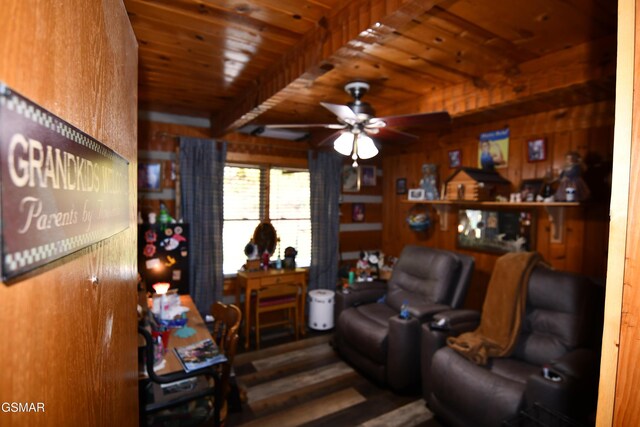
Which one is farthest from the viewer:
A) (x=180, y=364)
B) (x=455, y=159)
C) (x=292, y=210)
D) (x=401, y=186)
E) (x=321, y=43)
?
(x=401, y=186)

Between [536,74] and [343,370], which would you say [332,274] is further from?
[536,74]

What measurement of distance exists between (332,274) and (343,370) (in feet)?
4.90

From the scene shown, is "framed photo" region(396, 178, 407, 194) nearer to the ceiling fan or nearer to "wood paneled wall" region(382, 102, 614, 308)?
"wood paneled wall" region(382, 102, 614, 308)

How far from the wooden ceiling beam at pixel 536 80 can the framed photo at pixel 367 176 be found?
6.90 feet

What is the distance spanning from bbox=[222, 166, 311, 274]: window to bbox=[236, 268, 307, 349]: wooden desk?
33 cm

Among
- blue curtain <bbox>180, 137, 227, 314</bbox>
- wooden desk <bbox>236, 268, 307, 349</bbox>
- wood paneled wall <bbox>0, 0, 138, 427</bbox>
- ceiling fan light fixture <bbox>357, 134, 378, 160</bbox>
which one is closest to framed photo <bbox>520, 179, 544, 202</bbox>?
ceiling fan light fixture <bbox>357, 134, 378, 160</bbox>

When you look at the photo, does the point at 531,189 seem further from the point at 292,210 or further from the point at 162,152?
the point at 162,152

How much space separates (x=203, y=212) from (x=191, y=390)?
6.79 ft

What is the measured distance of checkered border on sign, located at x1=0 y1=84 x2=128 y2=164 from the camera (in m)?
0.34

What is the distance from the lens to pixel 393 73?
7.85ft

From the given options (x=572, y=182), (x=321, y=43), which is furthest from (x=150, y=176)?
(x=572, y=182)

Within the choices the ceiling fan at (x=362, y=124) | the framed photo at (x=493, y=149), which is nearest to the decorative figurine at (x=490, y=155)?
the framed photo at (x=493, y=149)

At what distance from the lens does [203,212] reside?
3688 millimetres

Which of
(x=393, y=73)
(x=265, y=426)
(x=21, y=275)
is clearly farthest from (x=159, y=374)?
(x=393, y=73)
